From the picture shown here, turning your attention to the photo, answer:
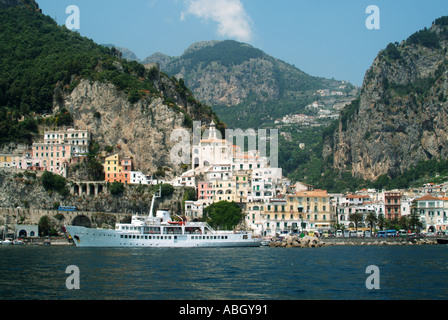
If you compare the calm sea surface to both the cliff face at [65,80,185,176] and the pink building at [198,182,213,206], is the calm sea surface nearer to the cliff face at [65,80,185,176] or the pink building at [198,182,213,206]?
the pink building at [198,182,213,206]

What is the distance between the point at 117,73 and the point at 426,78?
93.0 meters

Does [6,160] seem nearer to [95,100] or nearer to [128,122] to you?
[95,100]

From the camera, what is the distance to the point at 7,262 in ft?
183

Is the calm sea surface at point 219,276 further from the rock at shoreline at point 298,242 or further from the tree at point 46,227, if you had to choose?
the tree at point 46,227

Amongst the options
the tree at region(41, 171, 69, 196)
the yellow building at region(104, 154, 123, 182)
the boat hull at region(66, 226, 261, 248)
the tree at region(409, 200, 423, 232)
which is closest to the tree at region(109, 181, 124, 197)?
the yellow building at region(104, 154, 123, 182)

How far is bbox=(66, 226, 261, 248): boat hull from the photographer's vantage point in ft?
263

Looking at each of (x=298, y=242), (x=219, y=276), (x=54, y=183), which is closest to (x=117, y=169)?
(x=54, y=183)

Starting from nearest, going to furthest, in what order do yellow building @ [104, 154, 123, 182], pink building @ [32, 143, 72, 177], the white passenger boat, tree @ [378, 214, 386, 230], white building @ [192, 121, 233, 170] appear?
the white passenger boat → tree @ [378, 214, 386, 230] → yellow building @ [104, 154, 123, 182] → pink building @ [32, 143, 72, 177] → white building @ [192, 121, 233, 170]

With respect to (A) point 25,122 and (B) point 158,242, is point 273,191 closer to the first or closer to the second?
(B) point 158,242

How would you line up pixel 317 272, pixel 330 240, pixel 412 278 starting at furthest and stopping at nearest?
pixel 330 240, pixel 317 272, pixel 412 278

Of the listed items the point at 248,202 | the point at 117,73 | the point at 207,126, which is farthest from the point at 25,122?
the point at 248,202

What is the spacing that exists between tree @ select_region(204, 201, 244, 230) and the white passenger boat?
996 cm

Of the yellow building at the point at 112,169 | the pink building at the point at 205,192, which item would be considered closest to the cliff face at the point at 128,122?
the yellow building at the point at 112,169

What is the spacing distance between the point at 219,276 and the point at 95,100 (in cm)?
7232
